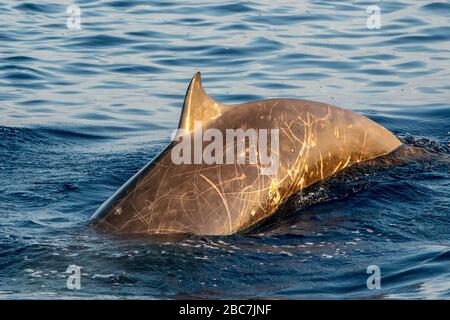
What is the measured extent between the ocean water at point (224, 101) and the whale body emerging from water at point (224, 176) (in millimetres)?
219

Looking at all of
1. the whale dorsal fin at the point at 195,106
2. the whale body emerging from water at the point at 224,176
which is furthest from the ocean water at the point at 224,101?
the whale dorsal fin at the point at 195,106

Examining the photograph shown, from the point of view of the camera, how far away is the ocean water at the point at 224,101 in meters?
9.67

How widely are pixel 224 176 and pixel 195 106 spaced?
0.81 metres

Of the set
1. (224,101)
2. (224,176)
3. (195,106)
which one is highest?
(195,106)

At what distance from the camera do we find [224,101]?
18.3m

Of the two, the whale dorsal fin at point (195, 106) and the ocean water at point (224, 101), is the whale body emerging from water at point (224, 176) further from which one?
the ocean water at point (224, 101)

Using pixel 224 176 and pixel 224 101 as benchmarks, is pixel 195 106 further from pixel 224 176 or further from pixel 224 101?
pixel 224 101

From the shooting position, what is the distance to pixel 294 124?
37.6 ft

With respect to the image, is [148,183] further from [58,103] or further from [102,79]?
[102,79]

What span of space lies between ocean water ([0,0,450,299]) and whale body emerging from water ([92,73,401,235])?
219 mm

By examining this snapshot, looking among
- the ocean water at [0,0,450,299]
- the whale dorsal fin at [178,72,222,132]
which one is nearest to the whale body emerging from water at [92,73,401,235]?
the whale dorsal fin at [178,72,222,132]

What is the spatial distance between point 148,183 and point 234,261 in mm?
1397

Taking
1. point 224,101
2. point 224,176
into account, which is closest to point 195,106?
point 224,176
